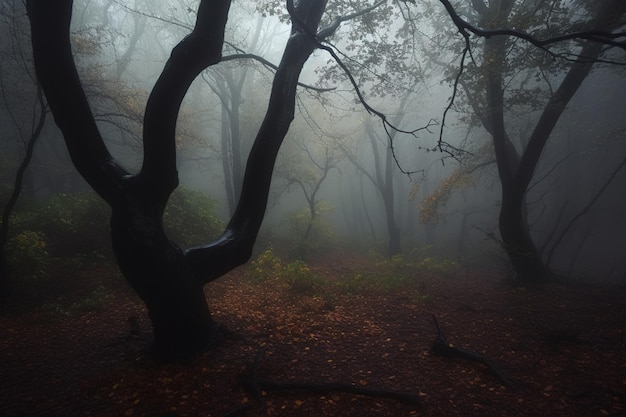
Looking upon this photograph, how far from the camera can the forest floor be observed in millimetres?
3541

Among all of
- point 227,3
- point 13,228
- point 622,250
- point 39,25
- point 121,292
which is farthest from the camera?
point 622,250

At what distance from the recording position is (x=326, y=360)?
454 cm

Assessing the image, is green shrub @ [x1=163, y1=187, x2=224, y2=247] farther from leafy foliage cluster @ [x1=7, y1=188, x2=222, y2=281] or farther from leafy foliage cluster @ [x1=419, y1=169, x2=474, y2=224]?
leafy foliage cluster @ [x1=419, y1=169, x2=474, y2=224]

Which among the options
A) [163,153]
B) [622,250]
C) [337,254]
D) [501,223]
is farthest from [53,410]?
[622,250]

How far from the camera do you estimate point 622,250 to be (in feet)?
82.4

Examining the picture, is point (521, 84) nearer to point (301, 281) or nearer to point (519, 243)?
point (519, 243)

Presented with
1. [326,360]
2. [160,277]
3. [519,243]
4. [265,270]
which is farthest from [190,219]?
[519,243]

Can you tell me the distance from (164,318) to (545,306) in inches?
303

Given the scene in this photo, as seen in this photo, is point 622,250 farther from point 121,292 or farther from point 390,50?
point 121,292

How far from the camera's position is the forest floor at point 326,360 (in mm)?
3541

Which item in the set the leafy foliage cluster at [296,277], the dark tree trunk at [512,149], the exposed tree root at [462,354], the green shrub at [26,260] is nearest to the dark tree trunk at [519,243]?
the dark tree trunk at [512,149]

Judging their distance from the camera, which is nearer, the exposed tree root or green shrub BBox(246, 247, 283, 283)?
the exposed tree root

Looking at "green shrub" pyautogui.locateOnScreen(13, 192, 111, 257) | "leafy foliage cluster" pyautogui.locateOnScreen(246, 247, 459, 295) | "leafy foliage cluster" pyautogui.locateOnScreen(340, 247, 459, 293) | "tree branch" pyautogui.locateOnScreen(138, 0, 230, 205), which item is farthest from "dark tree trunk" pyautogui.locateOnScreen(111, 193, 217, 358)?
"green shrub" pyautogui.locateOnScreen(13, 192, 111, 257)

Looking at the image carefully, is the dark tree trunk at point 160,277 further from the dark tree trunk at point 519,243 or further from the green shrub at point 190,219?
the dark tree trunk at point 519,243
